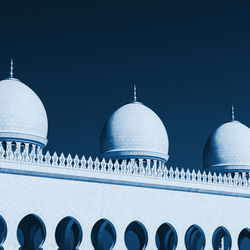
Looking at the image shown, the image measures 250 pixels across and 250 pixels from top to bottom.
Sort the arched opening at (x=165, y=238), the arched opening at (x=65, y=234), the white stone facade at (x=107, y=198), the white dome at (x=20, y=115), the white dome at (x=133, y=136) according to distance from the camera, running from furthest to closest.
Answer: the arched opening at (x=165, y=238), the white dome at (x=133, y=136), the white dome at (x=20, y=115), the arched opening at (x=65, y=234), the white stone facade at (x=107, y=198)

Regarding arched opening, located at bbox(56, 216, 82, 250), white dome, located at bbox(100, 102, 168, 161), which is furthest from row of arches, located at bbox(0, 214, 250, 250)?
white dome, located at bbox(100, 102, 168, 161)

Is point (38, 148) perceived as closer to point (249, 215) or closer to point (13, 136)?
point (13, 136)

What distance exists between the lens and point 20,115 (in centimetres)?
2848

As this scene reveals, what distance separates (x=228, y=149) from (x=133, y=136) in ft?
20.3

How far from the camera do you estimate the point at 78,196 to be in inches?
965

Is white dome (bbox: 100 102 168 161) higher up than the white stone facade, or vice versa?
white dome (bbox: 100 102 168 161)

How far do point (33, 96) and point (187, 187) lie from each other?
369 inches

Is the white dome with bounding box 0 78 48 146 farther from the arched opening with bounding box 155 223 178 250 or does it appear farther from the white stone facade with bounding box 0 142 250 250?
the arched opening with bounding box 155 223 178 250

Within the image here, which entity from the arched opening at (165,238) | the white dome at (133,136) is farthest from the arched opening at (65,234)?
the arched opening at (165,238)

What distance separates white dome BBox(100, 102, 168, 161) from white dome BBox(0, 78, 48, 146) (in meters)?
4.14

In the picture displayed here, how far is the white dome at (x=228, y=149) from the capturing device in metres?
33.5

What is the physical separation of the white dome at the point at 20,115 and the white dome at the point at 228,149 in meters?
10.6

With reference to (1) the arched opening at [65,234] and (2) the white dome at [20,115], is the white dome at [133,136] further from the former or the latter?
(1) the arched opening at [65,234]

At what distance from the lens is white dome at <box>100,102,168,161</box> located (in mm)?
31172
